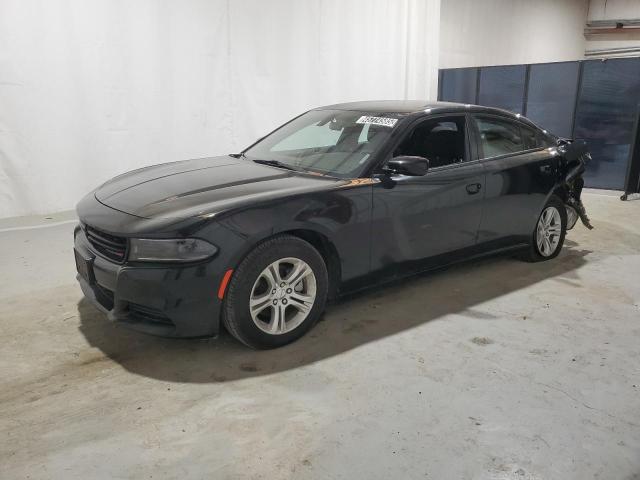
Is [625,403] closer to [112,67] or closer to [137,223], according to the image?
[137,223]

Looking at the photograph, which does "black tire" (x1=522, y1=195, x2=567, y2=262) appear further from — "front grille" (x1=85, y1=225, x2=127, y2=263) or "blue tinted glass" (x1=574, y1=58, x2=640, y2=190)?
"blue tinted glass" (x1=574, y1=58, x2=640, y2=190)

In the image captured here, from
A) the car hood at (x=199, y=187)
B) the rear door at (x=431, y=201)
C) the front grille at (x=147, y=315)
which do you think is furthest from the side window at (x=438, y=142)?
the front grille at (x=147, y=315)

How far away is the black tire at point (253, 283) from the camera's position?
252 cm

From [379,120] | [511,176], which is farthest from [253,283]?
[511,176]

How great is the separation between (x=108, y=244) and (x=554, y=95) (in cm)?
639

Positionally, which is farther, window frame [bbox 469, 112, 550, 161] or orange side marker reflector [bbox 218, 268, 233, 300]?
window frame [bbox 469, 112, 550, 161]

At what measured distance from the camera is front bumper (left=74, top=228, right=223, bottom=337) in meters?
2.39

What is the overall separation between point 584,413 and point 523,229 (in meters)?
1.87

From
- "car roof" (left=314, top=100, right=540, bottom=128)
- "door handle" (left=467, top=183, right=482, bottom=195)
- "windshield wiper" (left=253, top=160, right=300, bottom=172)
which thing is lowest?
"door handle" (left=467, top=183, right=482, bottom=195)

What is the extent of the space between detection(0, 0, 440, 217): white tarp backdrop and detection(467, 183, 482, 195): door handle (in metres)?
3.82

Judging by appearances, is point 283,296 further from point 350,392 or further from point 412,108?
point 412,108

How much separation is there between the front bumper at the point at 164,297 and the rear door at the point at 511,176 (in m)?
1.91

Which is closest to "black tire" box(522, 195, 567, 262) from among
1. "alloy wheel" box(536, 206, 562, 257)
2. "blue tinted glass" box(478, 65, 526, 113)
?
"alloy wheel" box(536, 206, 562, 257)

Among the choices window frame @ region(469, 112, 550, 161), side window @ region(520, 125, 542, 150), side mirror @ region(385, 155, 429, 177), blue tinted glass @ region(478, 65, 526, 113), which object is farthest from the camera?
blue tinted glass @ region(478, 65, 526, 113)
